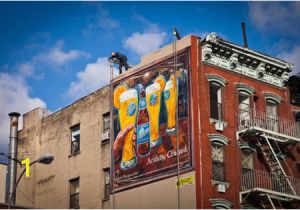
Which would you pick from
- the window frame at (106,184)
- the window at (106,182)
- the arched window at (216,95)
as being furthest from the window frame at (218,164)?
the window at (106,182)

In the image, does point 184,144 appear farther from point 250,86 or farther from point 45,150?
point 45,150

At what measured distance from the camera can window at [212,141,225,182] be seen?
3372 centimetres

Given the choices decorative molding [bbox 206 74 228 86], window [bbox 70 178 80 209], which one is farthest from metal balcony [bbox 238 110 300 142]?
window [bbox 70 178 80 209]

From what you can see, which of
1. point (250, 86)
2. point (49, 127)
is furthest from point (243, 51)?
point (49, 127)

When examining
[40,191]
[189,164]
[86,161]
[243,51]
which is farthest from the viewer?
[40,191]

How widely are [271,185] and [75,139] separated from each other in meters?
13.5

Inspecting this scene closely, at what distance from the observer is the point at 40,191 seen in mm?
43719

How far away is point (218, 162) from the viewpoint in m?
34.0

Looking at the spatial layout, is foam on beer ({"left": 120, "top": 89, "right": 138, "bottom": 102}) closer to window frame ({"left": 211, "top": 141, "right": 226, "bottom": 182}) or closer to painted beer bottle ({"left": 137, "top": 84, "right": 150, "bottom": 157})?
painted beer bottle ({"left": 137, "top": 84, "right": 150, "bottom": 157})

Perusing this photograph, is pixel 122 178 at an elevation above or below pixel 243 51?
below

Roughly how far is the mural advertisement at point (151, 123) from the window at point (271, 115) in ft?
19.5

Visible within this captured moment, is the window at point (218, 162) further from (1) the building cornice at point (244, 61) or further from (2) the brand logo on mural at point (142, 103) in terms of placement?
(2) the brand logo on mural at point (142, 103)

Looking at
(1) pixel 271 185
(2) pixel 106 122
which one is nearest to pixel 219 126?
(1) pixel 271 185

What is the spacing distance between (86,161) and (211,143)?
32.0 ft
